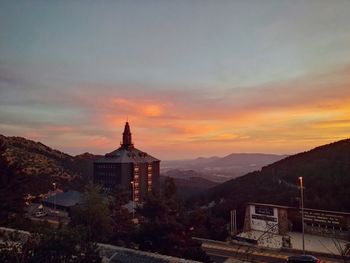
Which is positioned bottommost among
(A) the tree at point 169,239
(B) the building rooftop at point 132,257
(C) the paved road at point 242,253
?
(C) the paved road at point 242,253

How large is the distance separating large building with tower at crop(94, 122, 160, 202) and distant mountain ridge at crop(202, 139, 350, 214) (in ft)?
93.2

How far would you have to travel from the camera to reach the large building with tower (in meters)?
96.1

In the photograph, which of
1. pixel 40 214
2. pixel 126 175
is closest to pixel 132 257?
pixel 40 214

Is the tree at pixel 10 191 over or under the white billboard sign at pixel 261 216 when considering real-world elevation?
over

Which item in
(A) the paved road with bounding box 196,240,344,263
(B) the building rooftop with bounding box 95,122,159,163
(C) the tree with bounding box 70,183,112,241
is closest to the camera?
(A) the paved road with bounding box 196,240,344,263

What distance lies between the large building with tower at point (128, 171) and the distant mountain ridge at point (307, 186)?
28.4 meters

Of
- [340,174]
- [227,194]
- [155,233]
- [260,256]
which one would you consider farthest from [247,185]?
[155,233]

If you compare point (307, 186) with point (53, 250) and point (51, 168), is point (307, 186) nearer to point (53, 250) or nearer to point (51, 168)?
point (53, 250)

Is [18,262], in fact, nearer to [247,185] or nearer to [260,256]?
[260,256]

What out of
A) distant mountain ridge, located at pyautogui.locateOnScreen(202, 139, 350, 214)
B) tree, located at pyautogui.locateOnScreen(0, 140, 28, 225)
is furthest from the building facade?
tree, located at pyautogui.locateOnScreen(0, 140, 28, 225)

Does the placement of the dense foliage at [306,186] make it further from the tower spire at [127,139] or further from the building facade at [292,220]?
the tower spire at [127,139]

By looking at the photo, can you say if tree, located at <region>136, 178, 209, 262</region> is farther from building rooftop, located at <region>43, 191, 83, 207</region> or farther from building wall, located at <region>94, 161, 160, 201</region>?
building wall, located at <region>94, 161, 160, 201</region>

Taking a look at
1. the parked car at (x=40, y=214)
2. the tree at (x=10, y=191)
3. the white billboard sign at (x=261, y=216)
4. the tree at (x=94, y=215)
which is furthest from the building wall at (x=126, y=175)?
the tree at (x=10, y=191)

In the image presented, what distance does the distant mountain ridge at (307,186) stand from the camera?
48.2m
